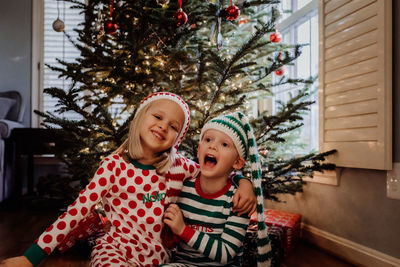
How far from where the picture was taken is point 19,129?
3492 millimetres

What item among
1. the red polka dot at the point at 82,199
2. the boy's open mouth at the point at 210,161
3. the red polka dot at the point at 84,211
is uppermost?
the boy's open mouth at the point at 210,161

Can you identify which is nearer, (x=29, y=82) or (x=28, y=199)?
(x=28, y=199)

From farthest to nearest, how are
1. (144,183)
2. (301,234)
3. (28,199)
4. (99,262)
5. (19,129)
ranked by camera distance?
(19,129) < (301,234) < (28,199) < (144,183) < (99,262)

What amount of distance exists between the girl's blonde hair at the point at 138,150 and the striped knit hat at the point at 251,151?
0.21 metres

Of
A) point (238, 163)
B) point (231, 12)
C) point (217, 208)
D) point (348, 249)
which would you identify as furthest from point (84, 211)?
point (348, 249)

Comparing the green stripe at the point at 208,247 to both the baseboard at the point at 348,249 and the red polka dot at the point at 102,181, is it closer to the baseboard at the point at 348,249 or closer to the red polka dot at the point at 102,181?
the red polka dot at the point at 102,181

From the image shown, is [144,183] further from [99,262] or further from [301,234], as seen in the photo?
[301,234]

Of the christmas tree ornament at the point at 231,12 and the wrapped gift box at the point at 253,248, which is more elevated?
the christmas tree ornament at the point at 231,12

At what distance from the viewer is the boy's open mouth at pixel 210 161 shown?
1.15m

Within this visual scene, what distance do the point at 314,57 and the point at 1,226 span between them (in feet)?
9.23

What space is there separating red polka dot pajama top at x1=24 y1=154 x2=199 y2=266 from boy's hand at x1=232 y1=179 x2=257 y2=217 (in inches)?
9.4

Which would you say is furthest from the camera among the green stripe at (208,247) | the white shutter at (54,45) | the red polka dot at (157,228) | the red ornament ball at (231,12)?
the white shutter at (54,45)

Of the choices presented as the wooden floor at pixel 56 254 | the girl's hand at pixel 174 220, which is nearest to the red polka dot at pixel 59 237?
the girl's hand at pixel 174 220

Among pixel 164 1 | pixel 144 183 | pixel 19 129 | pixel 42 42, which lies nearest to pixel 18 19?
pixel 42 42
